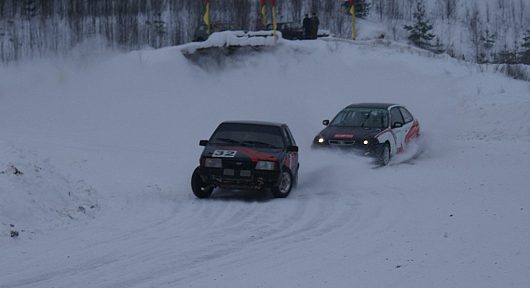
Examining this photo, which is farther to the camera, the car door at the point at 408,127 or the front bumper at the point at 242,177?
the car door at the point at 408,127

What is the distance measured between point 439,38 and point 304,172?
4459 cm

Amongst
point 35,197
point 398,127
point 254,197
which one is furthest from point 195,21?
point 35,197

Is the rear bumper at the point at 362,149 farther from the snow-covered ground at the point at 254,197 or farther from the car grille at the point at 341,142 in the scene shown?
the snow-covered ground at the point at 254,197

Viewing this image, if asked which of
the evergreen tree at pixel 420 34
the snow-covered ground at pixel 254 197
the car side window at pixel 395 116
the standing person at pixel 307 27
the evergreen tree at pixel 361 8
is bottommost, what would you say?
the snow-covered ground at pixel 254 197

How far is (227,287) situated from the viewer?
21.4 feet

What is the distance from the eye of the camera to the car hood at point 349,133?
52.5 feet

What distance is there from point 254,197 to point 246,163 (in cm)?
89

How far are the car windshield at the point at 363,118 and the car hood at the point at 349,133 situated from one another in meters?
0.40

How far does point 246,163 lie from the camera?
11.9m

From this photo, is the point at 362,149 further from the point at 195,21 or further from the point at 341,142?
the point at 195,21

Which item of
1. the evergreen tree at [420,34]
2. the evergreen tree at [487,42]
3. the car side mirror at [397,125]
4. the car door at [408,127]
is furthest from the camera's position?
the evergreen tree at [487,42]

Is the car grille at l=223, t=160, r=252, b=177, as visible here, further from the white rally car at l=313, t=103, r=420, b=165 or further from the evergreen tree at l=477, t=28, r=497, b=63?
the evergreen tree at l=477, t=28, r=497, b=63

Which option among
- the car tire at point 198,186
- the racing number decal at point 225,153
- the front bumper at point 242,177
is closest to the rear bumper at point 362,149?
the front bumper at point 242,177

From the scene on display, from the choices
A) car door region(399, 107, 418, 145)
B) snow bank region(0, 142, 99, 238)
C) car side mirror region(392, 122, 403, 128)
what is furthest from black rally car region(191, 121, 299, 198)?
car door region(399, 107, 418, 145)
